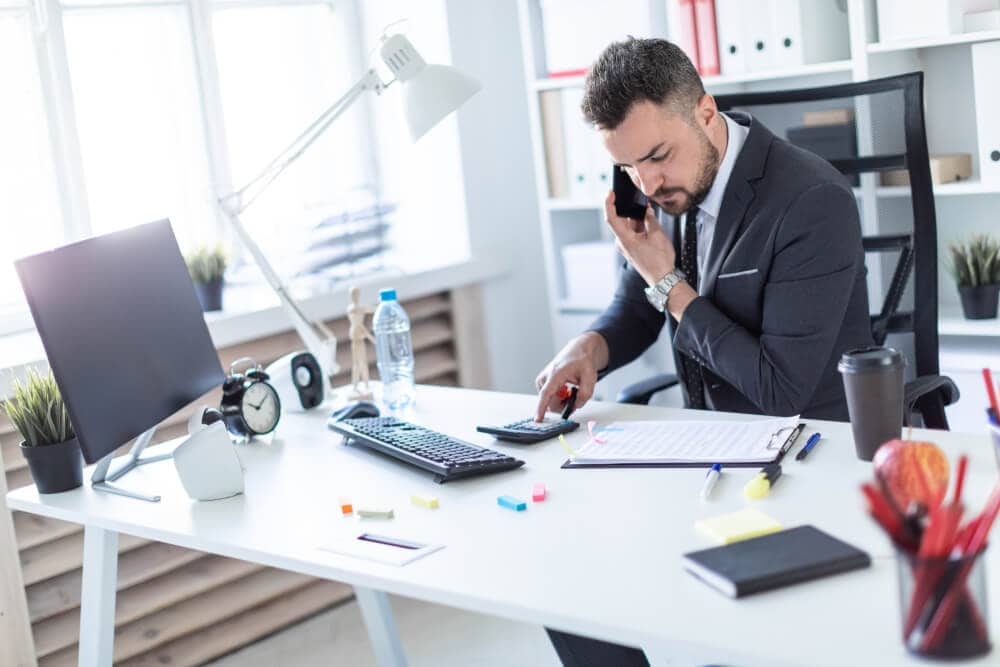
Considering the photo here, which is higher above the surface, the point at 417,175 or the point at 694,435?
the point at 417,175

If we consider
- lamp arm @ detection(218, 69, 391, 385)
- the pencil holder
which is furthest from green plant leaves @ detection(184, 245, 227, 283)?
the pencil holder

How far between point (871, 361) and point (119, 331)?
1139mm

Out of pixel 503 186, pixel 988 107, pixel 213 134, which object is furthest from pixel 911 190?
pixel 213 134

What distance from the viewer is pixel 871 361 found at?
1582 millimetres

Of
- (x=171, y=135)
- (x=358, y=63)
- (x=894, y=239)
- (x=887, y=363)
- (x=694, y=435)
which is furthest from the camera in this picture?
(x=358, y=63)

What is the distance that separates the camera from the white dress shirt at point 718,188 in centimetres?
214

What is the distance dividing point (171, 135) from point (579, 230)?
1.17m

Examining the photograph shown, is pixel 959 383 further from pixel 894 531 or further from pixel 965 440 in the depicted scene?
pixel 894 531

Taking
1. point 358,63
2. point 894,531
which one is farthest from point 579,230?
point 894,531

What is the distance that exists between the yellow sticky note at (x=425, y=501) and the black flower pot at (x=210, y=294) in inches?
54.0

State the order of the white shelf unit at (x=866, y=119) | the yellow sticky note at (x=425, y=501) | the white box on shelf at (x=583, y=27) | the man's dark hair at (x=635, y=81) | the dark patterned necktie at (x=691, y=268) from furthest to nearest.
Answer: the white box on shelf at (x=583, y=27)
the white shelf unit at (x=866, y=119)
the dark patterned necktie at (x=691, y=268)
the man's dark hair at (x=635, y=81)
the yellow sticky note at (x=425, y=501)

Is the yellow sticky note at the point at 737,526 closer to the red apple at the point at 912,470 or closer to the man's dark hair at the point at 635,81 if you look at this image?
the red apple at the point at 912,470

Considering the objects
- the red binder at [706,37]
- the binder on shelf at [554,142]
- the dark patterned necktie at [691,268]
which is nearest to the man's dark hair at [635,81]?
the dark patterned necktie at [691,268]

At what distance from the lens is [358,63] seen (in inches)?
136
